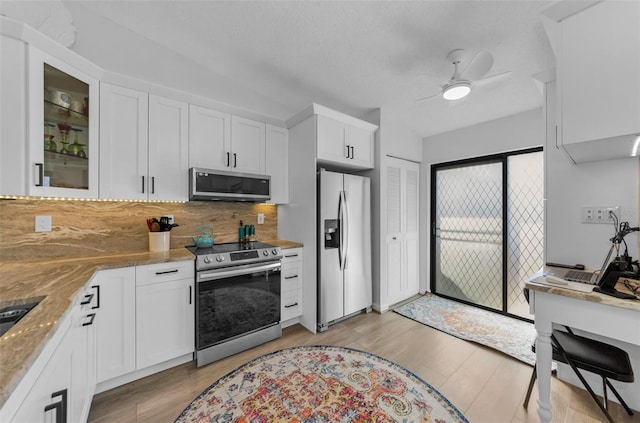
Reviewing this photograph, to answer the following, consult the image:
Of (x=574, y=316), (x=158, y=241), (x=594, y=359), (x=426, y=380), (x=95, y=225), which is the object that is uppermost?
(x=95, y=225)

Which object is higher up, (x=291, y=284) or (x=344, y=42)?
(x=344, y=42)

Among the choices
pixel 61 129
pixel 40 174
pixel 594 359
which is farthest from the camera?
pixel 61 129

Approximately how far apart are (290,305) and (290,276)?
0.33 metres

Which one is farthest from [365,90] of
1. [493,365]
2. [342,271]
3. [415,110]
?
[493,365]

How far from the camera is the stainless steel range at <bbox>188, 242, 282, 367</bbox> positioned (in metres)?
2.08

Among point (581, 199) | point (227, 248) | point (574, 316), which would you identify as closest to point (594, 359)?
point (574, 316)

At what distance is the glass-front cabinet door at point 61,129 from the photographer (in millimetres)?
1546

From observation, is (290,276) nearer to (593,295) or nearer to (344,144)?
(344,144)

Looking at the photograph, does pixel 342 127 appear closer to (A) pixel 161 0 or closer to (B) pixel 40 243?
(A) pixel 161 0

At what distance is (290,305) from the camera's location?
273 centimetres

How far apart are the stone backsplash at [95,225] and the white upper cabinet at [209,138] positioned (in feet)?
1.61

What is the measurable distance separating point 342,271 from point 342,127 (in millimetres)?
1718

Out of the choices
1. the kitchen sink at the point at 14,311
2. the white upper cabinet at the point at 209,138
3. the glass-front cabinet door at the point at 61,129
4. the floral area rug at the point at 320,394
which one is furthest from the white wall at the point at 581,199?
the glass-front cabinet door at the point at 61,129

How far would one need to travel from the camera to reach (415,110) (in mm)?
3121
